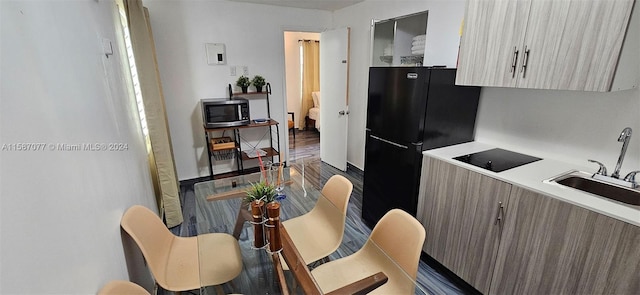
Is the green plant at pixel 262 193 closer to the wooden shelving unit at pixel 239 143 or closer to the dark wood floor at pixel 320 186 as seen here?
the dark wood floor at pixel 320 186

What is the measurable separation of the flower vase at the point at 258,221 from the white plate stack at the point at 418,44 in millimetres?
2282

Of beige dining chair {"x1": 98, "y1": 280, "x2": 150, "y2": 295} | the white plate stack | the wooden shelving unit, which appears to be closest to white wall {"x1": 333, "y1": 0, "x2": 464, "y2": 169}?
the white plate stack

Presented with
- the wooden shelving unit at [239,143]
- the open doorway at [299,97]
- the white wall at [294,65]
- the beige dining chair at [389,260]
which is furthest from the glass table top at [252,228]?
the white wall at [294,65]

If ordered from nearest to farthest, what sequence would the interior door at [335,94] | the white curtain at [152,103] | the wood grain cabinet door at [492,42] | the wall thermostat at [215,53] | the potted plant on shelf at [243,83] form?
1. the wood grain cabinet door at [492,42]
2. the white curtain at [152,103]
3. the wall thermostat at [215,53]
4. the potted plant on shelf at [243,83]
5. the interior door at [335,94]

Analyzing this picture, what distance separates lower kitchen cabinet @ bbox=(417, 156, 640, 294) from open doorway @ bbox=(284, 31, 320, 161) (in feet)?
12.4

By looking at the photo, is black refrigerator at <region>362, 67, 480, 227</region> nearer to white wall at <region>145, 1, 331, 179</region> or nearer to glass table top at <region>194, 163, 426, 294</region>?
glass table top at <region>194, 163, 426, 294</region>

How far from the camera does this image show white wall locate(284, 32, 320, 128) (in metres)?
6.12

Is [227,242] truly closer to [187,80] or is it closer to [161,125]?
[161,125]

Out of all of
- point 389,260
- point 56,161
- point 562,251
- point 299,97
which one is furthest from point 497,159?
point 299,97

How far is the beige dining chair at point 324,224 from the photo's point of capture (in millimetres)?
1715

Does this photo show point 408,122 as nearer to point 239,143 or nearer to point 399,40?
point 399,40

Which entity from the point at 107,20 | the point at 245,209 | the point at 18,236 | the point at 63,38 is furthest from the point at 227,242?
the point at 107,20

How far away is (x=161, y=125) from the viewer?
2443mm

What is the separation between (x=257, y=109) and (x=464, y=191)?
2950mm
